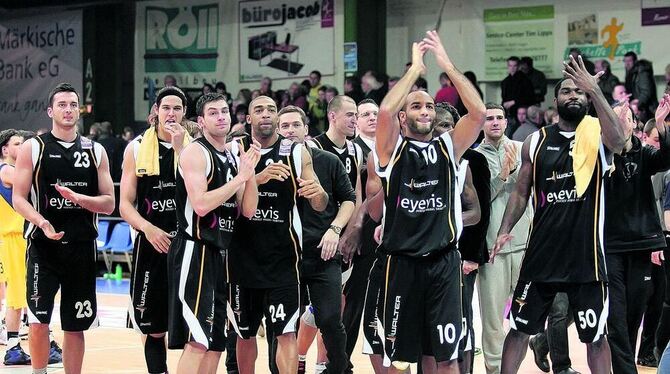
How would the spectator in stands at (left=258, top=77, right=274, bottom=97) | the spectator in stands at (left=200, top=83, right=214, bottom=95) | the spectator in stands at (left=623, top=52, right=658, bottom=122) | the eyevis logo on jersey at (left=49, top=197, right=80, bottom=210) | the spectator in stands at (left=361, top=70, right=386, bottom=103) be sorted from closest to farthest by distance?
the eyevis logo on jersey at (left=49, top=197, right=80, bottom=210) < the spectator in stands at (left=623, top=52, right=658, bottom=122) < the spectator in stands at (left=361, top=70, right=386, bottom=103) < the spectator in stands at (left=258, top=77, right=274, bottom=97) < the spectator in stands at (left=200, top=83, right=214, bottom=95)

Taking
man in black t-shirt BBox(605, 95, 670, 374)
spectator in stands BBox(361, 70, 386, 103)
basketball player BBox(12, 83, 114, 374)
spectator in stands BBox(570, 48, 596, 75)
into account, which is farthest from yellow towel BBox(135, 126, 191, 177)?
spectator in stands BBox(361, 70, 386, 103)

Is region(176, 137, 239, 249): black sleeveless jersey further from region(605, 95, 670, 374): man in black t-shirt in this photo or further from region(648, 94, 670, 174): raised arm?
region(648, 94, 670, 174): raised arm

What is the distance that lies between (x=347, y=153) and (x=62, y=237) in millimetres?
2527

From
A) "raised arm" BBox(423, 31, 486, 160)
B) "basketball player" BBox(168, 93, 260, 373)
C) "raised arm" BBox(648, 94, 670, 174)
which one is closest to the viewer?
Answer: "raised arm" BBox(423, 31, 486, 160)

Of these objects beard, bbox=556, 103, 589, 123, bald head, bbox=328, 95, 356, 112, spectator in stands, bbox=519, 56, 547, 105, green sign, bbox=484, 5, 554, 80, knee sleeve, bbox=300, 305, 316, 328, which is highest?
green sign, bbox=484, 5, 554, 80

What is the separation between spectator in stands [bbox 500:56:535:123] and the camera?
779 inches

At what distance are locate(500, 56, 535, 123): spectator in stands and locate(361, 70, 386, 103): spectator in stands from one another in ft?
7.10

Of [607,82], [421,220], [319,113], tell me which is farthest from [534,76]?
[421,220]

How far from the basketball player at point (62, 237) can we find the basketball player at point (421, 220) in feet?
9.14

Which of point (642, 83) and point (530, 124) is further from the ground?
point (642, 83)

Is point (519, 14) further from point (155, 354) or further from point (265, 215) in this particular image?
point (155, 354)

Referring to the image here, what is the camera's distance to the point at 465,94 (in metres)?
7.66

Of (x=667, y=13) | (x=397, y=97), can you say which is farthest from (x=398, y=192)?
(x=667, y=13)

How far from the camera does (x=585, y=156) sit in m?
8.02
